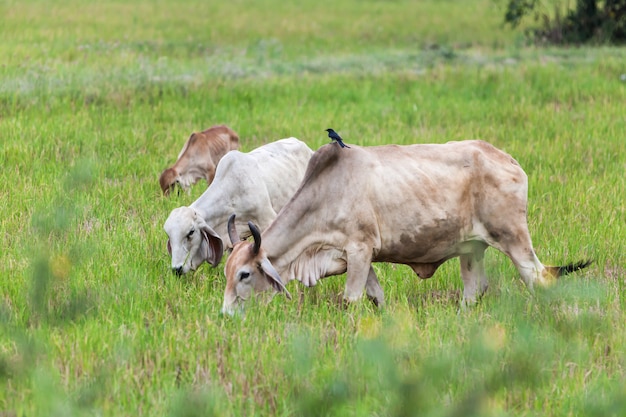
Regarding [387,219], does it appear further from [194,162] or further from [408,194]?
[194,162]

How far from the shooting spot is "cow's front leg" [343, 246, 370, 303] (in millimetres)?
4957

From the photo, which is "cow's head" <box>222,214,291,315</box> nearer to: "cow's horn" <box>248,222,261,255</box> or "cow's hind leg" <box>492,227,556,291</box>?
"cow's horn" <box>248,222,261,255</box>

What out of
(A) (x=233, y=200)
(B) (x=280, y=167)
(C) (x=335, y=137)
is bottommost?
(A) (x=233, y=200)

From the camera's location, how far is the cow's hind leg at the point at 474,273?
17.9 feet

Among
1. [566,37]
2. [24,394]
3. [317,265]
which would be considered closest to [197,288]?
[317,265]

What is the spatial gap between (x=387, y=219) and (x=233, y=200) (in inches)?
56.4

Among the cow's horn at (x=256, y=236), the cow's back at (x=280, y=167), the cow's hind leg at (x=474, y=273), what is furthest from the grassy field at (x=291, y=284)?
the cow's back at (x=280, y=167)

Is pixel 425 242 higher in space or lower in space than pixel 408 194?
lower

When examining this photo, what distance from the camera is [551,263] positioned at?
6.02 meters

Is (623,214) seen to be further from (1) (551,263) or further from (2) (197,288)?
(2) (197,288)

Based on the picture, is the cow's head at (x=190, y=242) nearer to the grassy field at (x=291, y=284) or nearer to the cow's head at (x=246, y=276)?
the grassy field at (x=291, y=284)

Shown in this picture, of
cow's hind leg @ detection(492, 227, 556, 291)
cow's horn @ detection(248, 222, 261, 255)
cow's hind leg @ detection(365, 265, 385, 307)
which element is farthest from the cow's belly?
cow's horn @ detection(248, 222, 261, 255)

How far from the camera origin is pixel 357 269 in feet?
16.3

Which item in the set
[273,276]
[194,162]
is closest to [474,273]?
[273,276]
